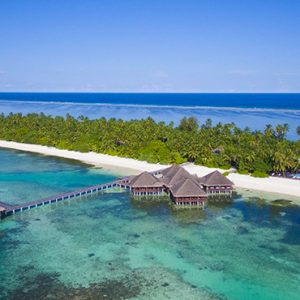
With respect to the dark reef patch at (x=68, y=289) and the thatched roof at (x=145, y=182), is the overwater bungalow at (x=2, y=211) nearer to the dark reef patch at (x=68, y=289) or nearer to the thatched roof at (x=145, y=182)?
the dark reef patch at (x=68, y=289)

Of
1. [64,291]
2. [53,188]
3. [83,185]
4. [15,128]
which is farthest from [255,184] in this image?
[15,128]

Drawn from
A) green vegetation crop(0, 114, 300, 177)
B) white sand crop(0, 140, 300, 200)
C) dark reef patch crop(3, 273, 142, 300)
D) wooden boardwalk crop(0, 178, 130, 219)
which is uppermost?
green vegetation crop(0, 114, 300, 177)

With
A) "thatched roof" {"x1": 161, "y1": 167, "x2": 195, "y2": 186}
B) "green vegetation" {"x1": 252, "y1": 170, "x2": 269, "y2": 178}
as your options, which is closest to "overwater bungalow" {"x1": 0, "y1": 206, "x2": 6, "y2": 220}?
"thatched roof" {"x1": 161, "y1": 167, "x2": 195, "y2": 186}

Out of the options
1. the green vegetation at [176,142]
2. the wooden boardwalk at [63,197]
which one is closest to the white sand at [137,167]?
the green vegetation at [176,142]

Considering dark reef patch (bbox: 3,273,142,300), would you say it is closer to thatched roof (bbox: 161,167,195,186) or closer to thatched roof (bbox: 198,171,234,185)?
thatched roof (bbox: 161,167,195,186)

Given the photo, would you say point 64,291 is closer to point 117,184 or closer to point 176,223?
point 176,223

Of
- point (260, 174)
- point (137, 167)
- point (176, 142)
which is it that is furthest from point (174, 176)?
point (176, 142)
